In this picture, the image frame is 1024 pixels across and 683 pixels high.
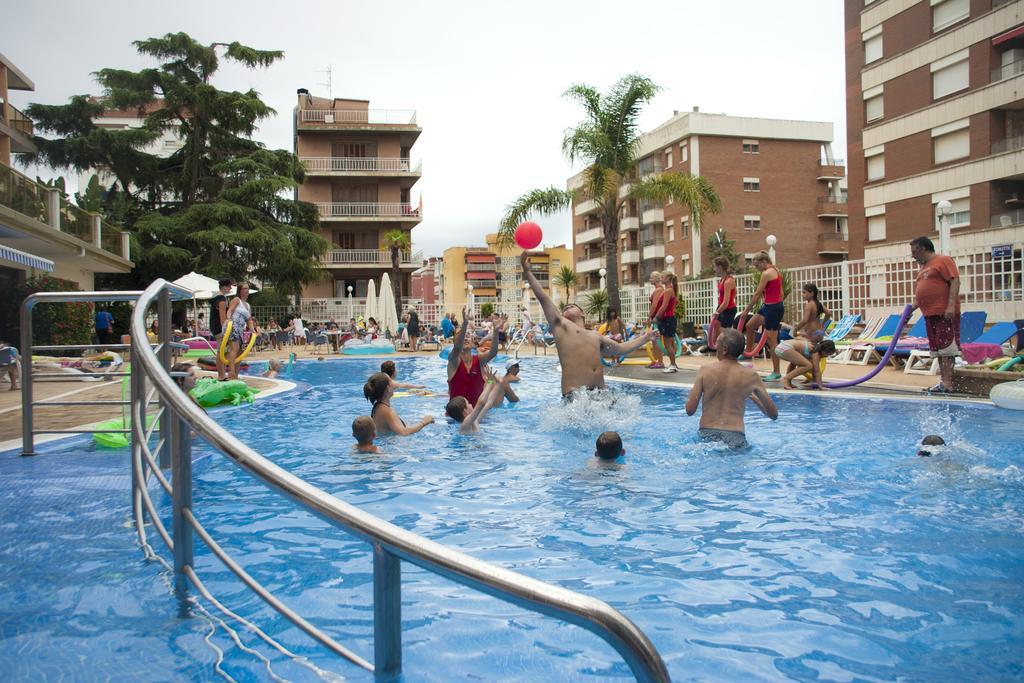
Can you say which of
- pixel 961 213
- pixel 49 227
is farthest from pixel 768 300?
pixel 961 213

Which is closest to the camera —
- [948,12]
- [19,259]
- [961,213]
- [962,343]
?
[962,343]

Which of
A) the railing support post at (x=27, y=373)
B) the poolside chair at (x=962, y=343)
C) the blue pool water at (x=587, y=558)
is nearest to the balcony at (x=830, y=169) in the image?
the poolside chair at (x=962, y=343)

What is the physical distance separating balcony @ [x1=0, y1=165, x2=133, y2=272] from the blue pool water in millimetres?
14329

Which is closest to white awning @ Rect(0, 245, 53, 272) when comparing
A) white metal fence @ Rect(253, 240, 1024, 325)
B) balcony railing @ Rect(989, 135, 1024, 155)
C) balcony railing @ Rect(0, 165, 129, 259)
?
balcony railing @ Rect(0, 165, 129, 259)

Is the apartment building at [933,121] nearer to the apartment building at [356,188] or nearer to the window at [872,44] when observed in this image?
the window at [872,44]

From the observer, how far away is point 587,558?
421 centimetres

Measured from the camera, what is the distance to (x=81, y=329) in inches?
876

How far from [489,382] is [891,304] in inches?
594

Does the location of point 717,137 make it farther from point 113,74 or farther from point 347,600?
point 347,600

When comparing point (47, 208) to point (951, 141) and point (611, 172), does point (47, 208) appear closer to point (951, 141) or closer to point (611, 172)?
point (611, 172)

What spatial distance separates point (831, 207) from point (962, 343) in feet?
145

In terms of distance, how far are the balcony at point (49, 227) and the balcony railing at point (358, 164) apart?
23.1 metres

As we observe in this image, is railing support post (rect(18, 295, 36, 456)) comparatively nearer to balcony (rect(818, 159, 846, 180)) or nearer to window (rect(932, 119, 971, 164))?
window (rect(932, 119, 971, 164))

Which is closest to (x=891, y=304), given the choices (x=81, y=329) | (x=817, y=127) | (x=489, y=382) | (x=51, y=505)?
(x=489, y=382)
